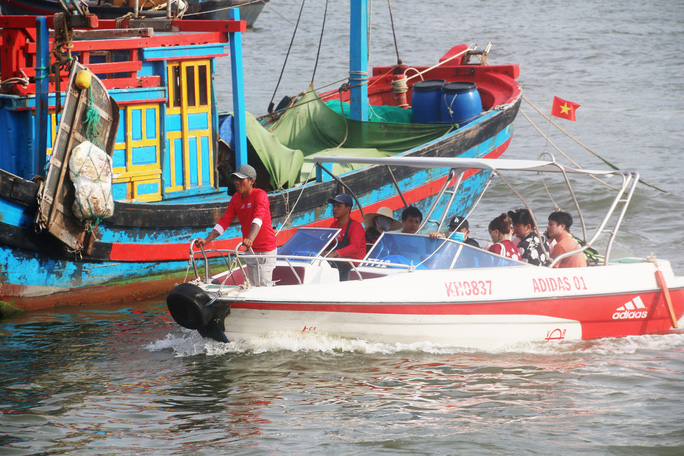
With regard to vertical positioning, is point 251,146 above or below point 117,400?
above

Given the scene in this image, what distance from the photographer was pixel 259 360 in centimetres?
792

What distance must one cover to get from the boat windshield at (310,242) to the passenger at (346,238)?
17cm

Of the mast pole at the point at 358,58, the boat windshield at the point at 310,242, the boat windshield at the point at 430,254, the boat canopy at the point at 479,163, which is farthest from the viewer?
the mast pole at the point at 358,58

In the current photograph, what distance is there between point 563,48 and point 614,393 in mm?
28188

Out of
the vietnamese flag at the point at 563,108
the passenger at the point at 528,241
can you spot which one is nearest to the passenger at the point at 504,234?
the passenger at the point at 528,241

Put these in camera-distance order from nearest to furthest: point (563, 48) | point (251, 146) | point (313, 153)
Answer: point (251, 146) < point (313, 153) < point (563, 48)

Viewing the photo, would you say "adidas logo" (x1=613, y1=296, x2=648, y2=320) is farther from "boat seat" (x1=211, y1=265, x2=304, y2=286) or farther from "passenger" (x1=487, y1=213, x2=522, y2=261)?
"boat seat" (x1=211, y1=265, x2=304, y2=286)

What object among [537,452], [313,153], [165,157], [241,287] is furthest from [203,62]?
[537,452]

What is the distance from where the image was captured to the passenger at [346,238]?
8.77m

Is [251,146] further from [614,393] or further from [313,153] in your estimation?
[614,393]

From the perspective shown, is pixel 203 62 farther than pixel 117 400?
Yes

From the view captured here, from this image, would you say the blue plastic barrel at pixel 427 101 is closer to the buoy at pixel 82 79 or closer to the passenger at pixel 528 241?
the passenger at pixel 528 241

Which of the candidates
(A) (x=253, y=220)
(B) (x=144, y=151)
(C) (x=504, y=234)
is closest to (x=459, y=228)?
(C) (x=504, y=234)

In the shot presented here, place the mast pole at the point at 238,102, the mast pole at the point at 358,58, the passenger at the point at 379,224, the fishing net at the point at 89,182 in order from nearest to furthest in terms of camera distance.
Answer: the passenger at the point at 379,224, the fishing net at the point at 89,182, the mast pole at the point at 238,102, the mast pole at the point at 358,58
